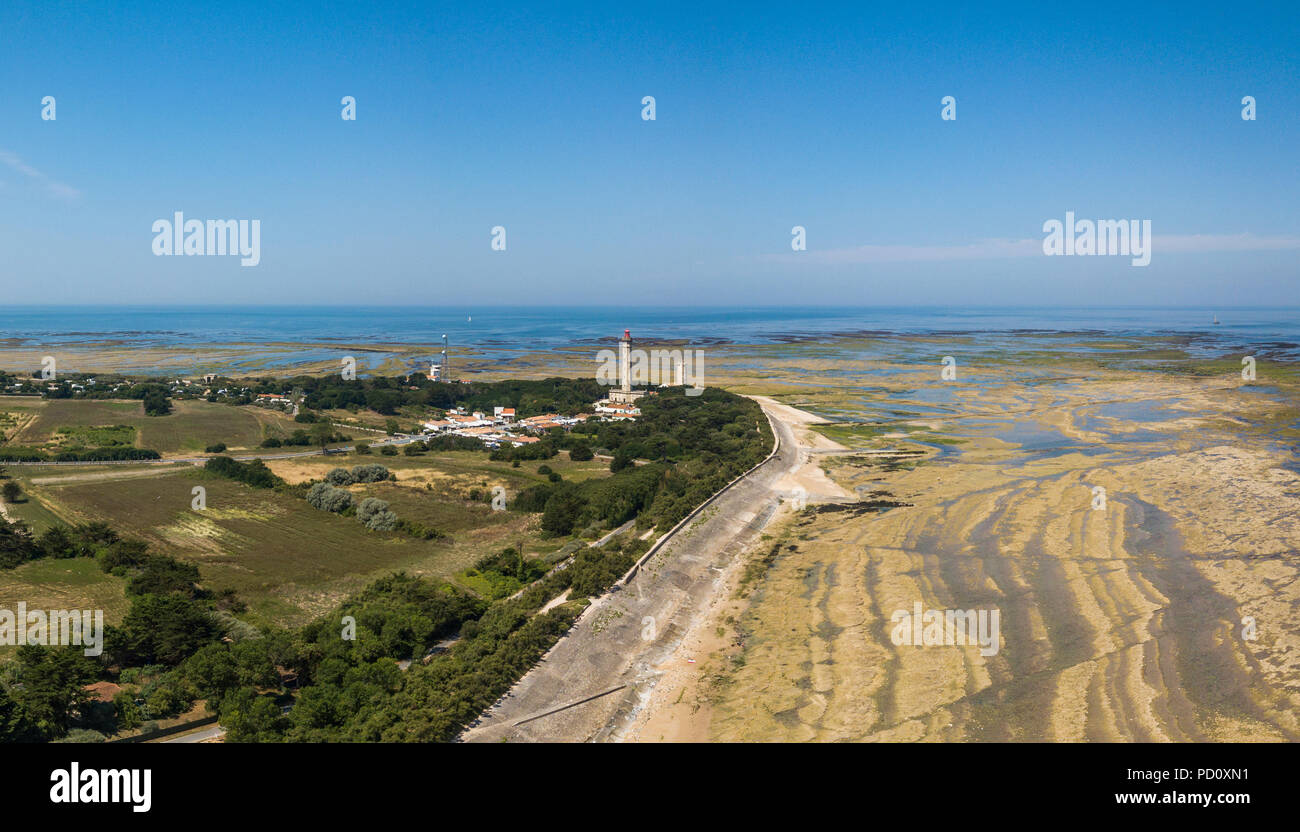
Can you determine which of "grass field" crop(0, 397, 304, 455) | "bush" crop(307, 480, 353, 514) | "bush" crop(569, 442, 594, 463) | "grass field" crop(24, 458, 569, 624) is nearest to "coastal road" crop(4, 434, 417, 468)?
"grass field" crop(0, 397, 304, 455)

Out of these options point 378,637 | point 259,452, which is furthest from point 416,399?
point 378,637

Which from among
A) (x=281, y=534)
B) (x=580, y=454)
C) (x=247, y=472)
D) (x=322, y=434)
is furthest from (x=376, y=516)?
(x=322, y=434)

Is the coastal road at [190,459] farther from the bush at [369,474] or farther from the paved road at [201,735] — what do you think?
the paved road at [201,735]

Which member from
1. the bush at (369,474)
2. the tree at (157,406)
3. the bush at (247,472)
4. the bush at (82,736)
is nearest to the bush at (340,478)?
the bush at (369,474)

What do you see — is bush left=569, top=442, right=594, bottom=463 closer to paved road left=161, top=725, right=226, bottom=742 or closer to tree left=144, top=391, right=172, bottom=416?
paved road left=161, top=725, right=226, bottom=742

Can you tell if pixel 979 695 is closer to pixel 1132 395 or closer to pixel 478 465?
pixel 478 465
